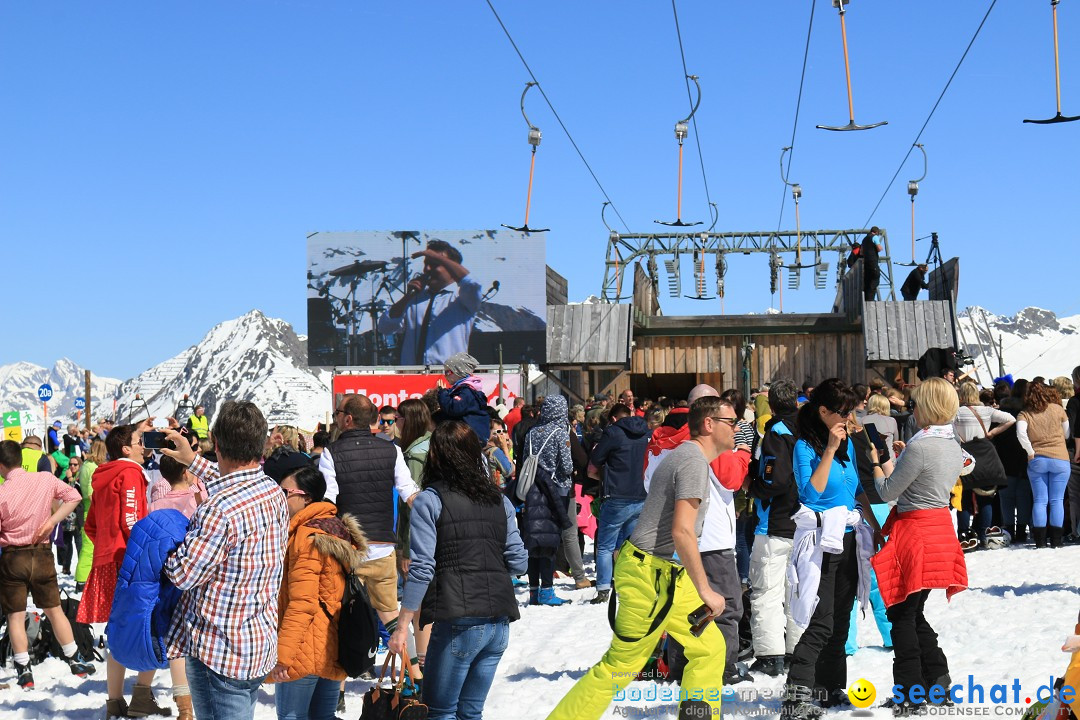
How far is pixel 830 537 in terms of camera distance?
6.16 meters

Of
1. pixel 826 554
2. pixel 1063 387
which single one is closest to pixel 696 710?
pixel 826 554

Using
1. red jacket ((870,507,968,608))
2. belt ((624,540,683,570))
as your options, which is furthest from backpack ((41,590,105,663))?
red jacket ((870,507,968,608))

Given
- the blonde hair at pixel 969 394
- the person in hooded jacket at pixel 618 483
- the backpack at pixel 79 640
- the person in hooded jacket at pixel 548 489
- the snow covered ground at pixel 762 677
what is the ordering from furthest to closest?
the blonde hair at pixel 969 394 → the person in hooded jacket at pixel 548 489 → the person in hooded jacket at pixel 618 483 → the backpack at pixel 79 640 → the snow covered ground at pixel 762 677

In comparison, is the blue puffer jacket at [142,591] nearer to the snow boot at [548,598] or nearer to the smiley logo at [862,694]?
the smiley logo at [862,694]

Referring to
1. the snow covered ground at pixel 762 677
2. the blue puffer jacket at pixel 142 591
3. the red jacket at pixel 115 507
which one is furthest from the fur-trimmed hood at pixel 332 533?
the red jacket at pixel 115 507

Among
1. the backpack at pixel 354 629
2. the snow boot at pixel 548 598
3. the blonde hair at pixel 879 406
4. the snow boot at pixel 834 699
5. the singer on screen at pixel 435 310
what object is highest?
the singer on screen at pixel 435 310

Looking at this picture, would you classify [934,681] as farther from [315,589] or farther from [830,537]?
[315,589]

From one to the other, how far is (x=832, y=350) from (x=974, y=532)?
16.4 m

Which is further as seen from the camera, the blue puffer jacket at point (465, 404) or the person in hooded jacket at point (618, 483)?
the person in hooded jacket at point (618, 483)

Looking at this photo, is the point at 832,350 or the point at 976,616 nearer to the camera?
the point at 976,616

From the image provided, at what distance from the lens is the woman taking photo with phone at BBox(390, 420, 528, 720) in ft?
16.3

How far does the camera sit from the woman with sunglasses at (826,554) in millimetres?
6113

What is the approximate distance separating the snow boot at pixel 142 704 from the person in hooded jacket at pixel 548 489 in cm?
441

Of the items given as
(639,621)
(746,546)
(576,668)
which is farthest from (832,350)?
(639,621)
